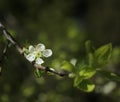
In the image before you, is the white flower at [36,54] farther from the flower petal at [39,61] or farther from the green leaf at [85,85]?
the green leaf at [85,85]

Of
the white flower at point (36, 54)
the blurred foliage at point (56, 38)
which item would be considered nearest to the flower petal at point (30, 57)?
the white flower at point (36, 54)

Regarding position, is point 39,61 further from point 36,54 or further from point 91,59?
point 91,59

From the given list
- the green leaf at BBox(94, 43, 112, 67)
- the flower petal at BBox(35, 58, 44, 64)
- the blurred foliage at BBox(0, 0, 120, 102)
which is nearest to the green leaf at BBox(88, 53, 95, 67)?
the green leaf at BBox(94, 43, 112, 67)

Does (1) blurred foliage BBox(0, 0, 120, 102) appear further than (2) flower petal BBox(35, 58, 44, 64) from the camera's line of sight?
Yes

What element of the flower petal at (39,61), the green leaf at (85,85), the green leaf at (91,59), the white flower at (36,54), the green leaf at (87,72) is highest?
the white flower at (36,54)

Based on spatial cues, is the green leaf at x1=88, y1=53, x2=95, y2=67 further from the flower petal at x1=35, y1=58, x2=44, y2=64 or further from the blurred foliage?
the blurred foliage

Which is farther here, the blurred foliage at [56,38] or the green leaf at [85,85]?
the blurred foliage at [56,38]

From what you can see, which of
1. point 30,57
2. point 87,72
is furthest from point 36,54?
point 87,72
